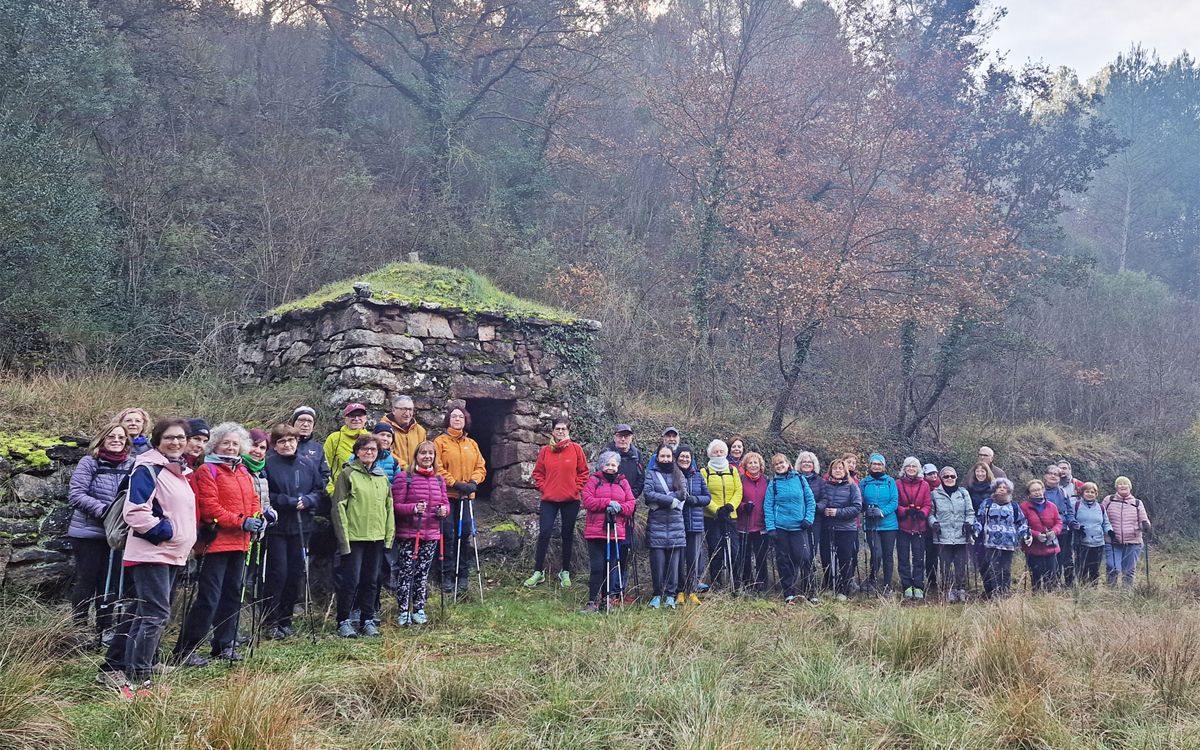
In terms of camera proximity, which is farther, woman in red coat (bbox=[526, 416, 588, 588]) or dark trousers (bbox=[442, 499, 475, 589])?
woman in red coat (bbox=[526, 416, 588, 588])

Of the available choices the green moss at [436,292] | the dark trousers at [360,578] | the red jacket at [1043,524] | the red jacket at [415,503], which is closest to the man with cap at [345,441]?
the red jacket at [415,503]

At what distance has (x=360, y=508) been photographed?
226 inches

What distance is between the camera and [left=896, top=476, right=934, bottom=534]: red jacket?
845 centimetres

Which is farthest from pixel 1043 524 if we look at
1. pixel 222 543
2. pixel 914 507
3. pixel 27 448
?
pixel 27 448

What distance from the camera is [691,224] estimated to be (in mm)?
17297

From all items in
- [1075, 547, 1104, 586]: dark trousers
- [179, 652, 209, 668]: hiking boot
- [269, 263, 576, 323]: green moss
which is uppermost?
[269, 263, 576, 323]: green moss

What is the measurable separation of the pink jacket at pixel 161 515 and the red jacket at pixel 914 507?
695cm

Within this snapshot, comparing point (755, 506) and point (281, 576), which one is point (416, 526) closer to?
point (281, 576)

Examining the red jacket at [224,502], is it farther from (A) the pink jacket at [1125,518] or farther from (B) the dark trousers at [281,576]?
(A) the pink jacket at [1125,518]

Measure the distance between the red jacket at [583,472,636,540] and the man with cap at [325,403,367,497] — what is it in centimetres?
207

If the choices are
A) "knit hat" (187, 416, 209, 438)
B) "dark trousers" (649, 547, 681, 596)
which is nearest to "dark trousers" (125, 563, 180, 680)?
"knit hat" (187, 416, 209, 438)

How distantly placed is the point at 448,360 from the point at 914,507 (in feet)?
17.3

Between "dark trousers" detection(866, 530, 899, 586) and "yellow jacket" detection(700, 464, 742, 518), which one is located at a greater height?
"yellow jacket" detection(700, 464, 742, 518)

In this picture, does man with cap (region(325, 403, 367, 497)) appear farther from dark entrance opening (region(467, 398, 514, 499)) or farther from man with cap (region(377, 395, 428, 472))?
dark entrance opening (region(467, 398, 514, 499))
